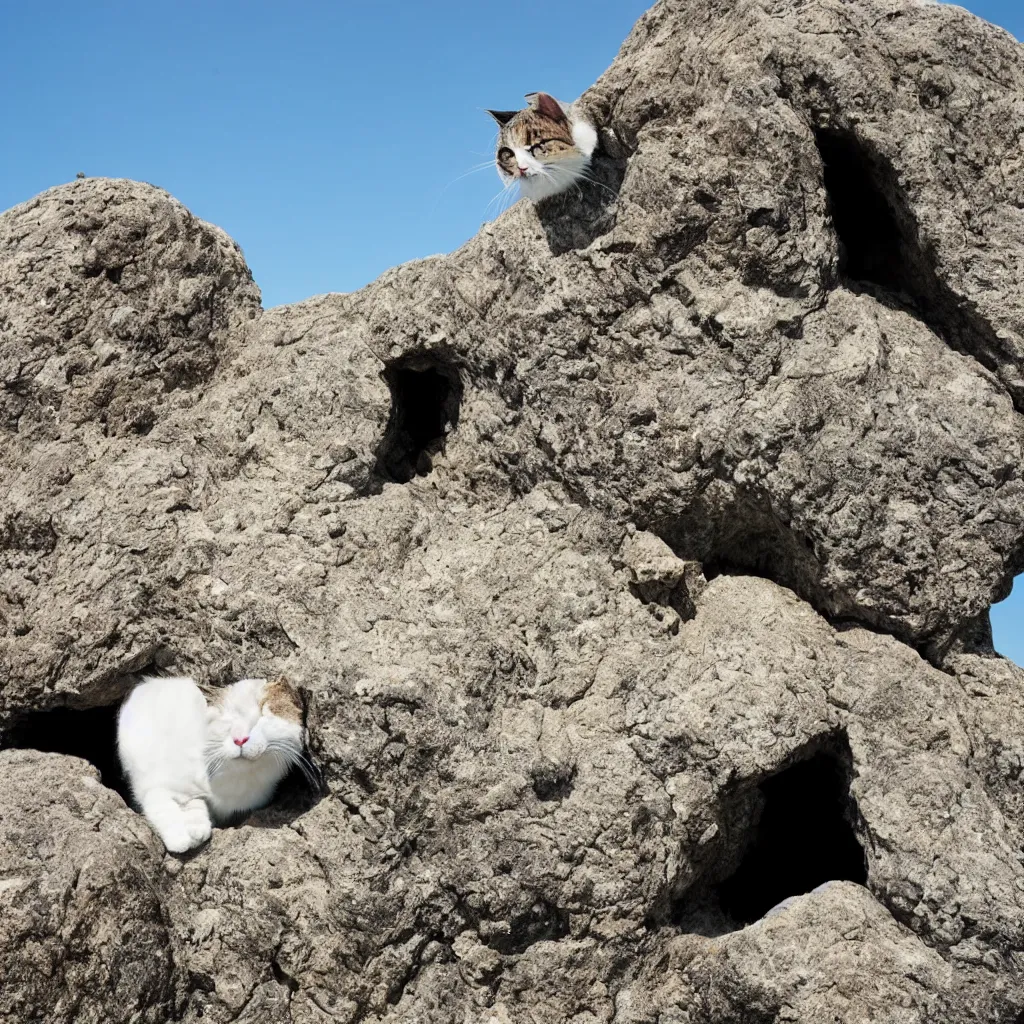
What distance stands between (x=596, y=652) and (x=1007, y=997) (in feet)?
5.97

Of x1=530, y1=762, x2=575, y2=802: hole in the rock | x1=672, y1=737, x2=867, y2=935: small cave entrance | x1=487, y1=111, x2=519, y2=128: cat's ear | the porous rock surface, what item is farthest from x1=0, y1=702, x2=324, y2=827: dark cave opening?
x1=487, y1=111, x2=519, y2=128: cat's ear

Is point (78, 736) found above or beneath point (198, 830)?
above

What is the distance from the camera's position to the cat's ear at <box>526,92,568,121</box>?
4.37m

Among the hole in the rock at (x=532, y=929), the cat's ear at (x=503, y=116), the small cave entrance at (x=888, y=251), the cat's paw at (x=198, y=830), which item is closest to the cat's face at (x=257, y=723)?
the cat's paw at (x=198, y=830)

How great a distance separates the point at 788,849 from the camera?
478 cm

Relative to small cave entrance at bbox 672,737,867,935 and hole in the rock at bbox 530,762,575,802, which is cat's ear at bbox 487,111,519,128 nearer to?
hole in the rock at bbox 530,762,575,802

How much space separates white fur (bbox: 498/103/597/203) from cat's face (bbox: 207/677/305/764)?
7.03ft

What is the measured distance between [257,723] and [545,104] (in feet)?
8.46

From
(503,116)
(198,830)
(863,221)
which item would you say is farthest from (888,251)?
(198,830)

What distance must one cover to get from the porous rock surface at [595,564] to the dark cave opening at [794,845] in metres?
0.25

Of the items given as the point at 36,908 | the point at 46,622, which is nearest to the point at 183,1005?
the point at 36,908

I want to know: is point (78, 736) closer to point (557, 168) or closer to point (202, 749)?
point (202, 749)

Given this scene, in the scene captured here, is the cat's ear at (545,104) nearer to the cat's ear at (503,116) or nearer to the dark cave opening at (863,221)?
the cat's ear at (503,116)

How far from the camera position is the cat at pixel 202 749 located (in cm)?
413
